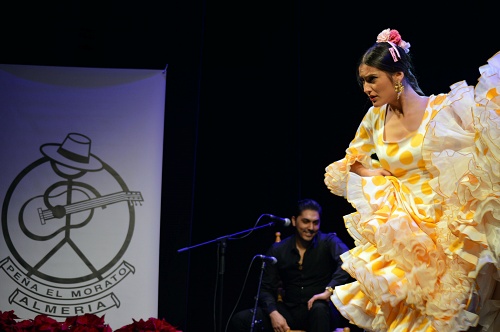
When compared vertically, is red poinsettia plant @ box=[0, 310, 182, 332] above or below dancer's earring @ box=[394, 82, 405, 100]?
below

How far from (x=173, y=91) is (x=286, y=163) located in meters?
1.01

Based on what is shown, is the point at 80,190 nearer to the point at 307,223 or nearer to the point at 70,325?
the point at 307,223

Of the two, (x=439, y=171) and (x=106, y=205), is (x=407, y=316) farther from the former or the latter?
(x=106, y=205)

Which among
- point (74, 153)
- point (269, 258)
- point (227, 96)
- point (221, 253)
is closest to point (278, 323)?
point (269, 258)

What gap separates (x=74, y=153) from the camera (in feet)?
14.9

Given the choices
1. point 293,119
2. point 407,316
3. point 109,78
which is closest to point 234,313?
point 293,119

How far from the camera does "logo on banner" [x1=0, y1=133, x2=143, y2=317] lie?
4.42m

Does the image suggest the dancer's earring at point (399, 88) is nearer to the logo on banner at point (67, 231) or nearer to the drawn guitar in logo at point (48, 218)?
Result: the logo on banner at point (67, 231)

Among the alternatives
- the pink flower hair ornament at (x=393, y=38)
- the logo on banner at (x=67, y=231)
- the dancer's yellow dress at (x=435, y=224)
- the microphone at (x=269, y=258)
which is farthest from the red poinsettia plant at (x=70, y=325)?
the microphone at (x=269, y=258)

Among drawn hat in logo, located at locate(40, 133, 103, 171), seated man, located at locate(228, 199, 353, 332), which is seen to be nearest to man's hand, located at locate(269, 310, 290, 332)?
seated man, located at locate(228, 199, 353, 332)

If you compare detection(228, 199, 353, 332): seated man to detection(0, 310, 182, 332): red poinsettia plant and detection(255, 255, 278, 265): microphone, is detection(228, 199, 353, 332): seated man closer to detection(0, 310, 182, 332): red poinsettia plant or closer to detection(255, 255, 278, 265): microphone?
detection(255, 255, 278, 265): microphone

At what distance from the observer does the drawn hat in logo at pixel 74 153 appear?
14.8 feet

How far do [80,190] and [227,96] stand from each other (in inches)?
51.9

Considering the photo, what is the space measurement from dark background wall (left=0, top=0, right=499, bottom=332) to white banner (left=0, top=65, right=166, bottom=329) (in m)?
0.32
